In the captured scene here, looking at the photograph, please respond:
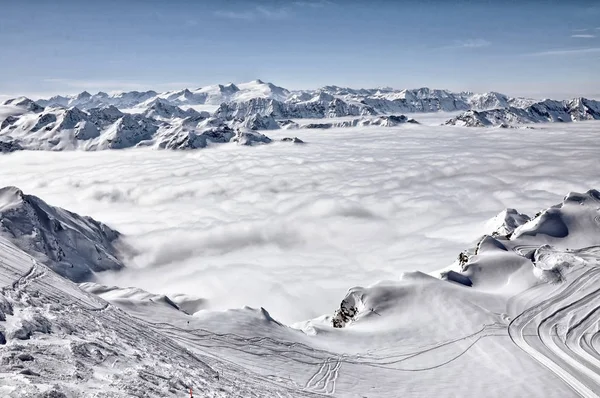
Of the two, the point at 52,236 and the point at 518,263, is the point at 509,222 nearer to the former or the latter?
the point at 518,263

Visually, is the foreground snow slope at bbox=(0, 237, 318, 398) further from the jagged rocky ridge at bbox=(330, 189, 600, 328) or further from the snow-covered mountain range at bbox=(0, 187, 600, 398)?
the jagged rocky ridge at bbox=(330, 189, 600, 328)

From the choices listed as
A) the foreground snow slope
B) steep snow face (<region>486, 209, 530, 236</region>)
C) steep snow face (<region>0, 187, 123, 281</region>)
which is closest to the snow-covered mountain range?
the foreground snow slope

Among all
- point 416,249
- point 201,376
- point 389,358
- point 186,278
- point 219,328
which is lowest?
point 186,278

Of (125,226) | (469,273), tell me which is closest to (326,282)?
(469,273)

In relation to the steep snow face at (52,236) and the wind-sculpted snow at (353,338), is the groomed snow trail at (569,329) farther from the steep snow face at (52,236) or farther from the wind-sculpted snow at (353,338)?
the steep snow face at (52,236)

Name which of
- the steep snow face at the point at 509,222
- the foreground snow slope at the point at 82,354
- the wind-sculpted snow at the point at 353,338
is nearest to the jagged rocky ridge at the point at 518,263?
the wind-sculpted snow at the point at 353,338

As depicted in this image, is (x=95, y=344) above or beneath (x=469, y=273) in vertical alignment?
above

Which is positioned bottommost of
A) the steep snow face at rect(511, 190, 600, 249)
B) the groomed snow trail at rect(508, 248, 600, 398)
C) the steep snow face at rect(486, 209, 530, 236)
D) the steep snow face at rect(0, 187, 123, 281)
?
the steep snow face at rect(0, 187, 123, 281)

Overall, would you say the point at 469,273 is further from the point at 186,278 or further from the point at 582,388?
the point at 186,278
